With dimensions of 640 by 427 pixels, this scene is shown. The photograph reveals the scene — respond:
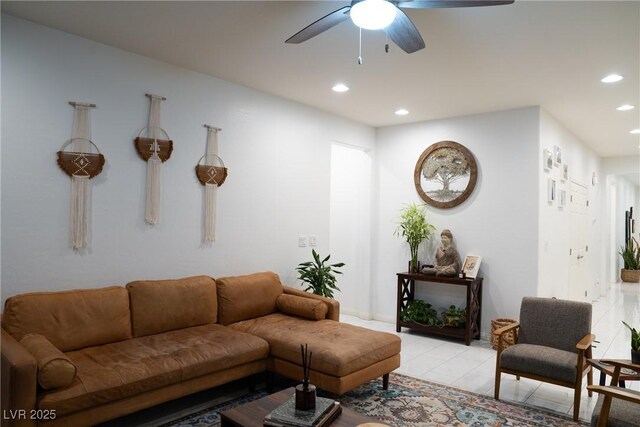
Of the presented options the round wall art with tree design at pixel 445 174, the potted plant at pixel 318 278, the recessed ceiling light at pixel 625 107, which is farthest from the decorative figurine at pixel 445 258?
the recessed ceiling light at pixel 625 107

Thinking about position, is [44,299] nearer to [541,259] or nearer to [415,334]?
[415,334]

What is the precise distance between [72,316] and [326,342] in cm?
177

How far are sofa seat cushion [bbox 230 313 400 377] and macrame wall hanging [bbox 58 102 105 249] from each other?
1448 mm

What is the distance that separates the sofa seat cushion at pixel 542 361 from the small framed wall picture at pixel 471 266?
1.70 m

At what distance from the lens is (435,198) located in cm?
554

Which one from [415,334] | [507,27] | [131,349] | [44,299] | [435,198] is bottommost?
[415,334]

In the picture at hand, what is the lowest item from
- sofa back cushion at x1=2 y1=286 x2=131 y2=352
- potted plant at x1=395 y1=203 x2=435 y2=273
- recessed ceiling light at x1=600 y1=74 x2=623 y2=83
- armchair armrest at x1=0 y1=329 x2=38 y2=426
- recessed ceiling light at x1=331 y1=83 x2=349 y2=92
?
armchair armrest at x1=0 y1=329 x2=38 y2=426

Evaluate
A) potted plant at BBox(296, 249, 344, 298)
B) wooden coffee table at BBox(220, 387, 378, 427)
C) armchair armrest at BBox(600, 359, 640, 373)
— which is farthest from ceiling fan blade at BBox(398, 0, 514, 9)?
potted plant at BBox(296, 249, 344, 298)

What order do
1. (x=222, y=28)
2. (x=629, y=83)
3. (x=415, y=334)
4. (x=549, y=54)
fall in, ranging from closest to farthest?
(x=222, y=28) < (x=549, y=54) < (x=629, y=83) < (x=415, y=334)

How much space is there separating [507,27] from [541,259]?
2927 millimetres

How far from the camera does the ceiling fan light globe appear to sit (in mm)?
2117

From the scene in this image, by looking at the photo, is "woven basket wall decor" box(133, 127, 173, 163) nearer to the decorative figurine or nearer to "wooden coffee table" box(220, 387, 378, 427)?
"wooden coffee table" box(220, 387, 378, 427)

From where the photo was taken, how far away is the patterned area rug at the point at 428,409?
295 cm

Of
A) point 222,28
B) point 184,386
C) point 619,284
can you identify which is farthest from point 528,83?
point 619,284
